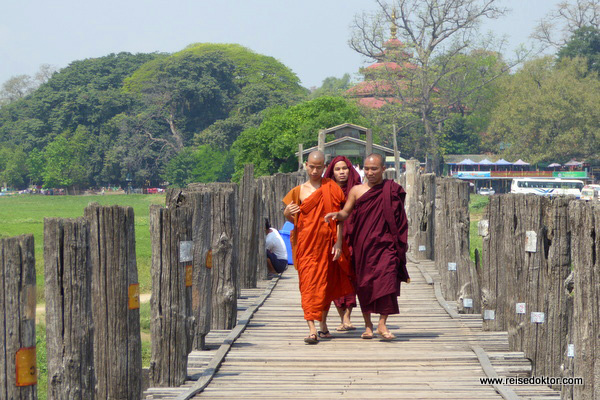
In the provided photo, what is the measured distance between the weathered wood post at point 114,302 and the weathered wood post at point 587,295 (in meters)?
2.59

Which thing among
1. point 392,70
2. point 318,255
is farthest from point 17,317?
point 392,70

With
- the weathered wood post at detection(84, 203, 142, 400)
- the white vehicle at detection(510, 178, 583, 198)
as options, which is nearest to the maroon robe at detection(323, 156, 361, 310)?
the weathered wood post at detection(84, 203, 142, 400)

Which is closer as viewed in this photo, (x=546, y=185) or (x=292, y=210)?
(x=292, y=210)

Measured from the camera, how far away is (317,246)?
7148 millimetres

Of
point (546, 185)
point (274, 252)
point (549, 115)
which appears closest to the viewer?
point (274, 252)

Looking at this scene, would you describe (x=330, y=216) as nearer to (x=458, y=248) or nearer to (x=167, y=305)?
(x=167, y=305)

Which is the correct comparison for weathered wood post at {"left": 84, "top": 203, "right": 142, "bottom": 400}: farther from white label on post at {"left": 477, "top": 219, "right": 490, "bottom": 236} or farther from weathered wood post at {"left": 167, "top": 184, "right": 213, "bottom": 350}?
white label on post at {"left": 477, "top": 219, "right": 490, "bottom": 236}

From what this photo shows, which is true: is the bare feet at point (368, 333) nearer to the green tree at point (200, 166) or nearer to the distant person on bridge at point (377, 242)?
the distant person on bridge at point (377, 242)

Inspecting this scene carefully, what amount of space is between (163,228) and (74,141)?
59364 mm

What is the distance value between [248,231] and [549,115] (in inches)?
1495

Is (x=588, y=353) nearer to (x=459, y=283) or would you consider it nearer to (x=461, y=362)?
(x=461, y=362)

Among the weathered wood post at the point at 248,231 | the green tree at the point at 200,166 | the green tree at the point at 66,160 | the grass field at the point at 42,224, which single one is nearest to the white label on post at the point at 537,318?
the weathered wood post at the point at 248,231

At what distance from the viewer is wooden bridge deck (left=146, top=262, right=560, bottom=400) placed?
18.2 ft

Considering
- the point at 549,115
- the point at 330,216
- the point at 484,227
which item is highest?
the point at 549,115
